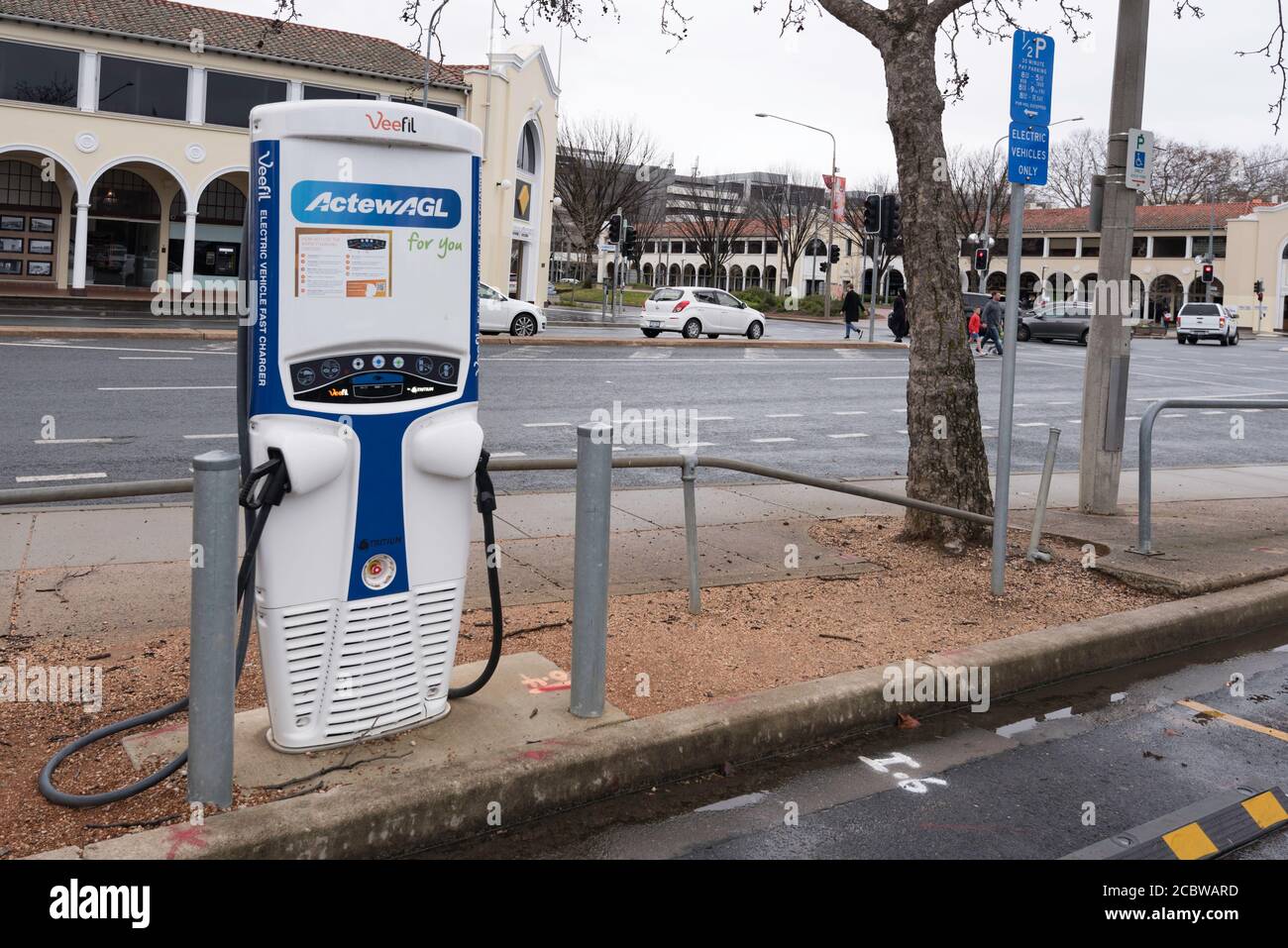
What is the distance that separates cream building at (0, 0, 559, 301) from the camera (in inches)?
1353

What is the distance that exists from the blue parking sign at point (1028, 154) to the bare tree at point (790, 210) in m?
69.4

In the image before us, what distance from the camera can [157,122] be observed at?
1409 inches

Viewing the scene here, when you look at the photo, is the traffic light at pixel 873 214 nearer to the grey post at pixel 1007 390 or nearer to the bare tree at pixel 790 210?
the grey post at pixel 1007 390

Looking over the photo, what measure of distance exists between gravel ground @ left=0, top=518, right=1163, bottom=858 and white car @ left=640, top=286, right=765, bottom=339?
85.1 feet

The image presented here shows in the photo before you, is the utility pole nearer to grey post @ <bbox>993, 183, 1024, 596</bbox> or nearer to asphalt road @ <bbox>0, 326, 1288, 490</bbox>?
asphalt road @ <bbox>0, 326, 1288, 490</bbox>

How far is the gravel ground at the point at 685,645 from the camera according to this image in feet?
13.2

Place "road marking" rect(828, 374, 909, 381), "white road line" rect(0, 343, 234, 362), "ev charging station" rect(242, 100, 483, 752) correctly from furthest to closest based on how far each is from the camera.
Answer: "road marking" rect(828, 374, 909, 381)
"white road line" rect(0, 343, 234, 362)
"ev charging station" rect(242, 100, 483, 752)

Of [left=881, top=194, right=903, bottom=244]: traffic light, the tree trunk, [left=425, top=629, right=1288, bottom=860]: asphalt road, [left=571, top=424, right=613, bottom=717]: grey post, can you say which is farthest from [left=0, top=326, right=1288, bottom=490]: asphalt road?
[left=881, top=194, right=903, bottom=244]: traffic light

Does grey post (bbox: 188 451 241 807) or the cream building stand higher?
the cream building

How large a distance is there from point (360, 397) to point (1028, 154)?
4.21 metres

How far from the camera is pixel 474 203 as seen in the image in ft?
14.5

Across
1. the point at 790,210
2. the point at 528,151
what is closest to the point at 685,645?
the point at 528,151
